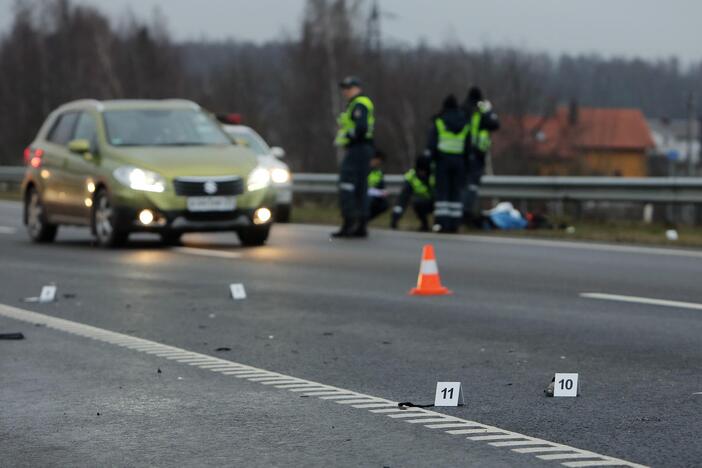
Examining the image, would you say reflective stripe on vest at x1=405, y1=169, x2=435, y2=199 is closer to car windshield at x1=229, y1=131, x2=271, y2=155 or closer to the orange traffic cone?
car windshield at x1=229, y1=131, x2=271, y2=155

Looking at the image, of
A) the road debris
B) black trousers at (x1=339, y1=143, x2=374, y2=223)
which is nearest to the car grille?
black trousers at (x1=339, y1=143, x2=374, y2=223)

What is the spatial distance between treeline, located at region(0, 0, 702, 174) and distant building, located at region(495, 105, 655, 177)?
5.80 ft

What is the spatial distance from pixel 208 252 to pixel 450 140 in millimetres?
4700

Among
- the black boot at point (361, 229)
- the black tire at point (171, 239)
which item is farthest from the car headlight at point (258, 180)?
the black boot at point (361, 229)

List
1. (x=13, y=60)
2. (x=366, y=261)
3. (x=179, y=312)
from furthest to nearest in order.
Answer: (x=13, y=60), (x=366, y=261), (x=179, y=312)

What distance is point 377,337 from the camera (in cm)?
928

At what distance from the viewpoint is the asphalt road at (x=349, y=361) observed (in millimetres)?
5793

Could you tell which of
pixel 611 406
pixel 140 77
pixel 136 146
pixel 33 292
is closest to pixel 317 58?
pixel 140 77

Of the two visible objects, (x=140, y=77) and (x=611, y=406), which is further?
(x=140, y=77)

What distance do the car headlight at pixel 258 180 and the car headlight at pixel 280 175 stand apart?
6.05 metres

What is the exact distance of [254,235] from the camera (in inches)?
699

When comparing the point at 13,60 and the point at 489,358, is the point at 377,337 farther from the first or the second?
the point at 13,60

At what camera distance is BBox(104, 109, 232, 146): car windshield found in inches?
702

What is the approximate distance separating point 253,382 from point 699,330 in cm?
323
